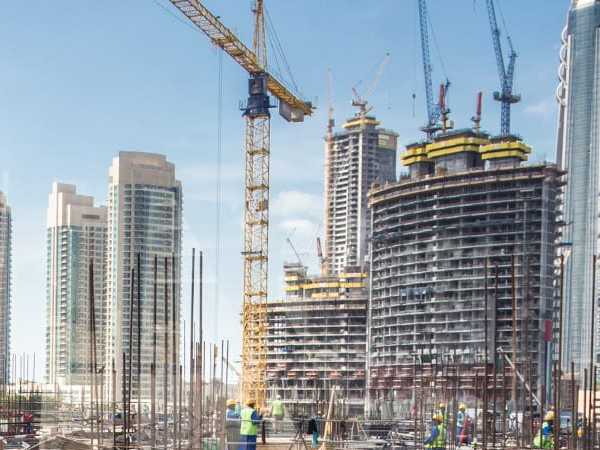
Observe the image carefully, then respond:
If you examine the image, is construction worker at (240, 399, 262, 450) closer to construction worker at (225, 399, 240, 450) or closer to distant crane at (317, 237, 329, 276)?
construction worker at (225, 399, 240, 450)

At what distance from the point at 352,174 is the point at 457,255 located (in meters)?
39.1

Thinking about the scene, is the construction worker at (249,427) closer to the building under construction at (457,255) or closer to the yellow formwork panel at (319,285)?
the building under construction at (457,255)

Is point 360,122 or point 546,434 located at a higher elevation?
point 360,122

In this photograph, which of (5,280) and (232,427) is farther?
(5,280)

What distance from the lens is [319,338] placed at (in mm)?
60688

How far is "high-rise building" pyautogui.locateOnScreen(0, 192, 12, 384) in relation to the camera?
25188mm

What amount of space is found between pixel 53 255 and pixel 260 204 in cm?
869

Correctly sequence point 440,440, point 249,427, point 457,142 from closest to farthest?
point 249,427
point 440,440
point 457,142

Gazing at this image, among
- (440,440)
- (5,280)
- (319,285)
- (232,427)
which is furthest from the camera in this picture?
(319,285)

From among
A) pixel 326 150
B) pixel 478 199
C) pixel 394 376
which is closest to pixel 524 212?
pixel 478 199

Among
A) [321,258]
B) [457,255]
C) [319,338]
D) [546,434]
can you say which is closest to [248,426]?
[546,434]

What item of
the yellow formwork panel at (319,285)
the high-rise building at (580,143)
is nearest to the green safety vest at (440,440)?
the yellow formwork panel at (319,285)

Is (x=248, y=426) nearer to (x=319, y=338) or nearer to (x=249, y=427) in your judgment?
(x=249, y=427)

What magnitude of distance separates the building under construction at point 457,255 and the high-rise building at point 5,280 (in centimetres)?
2149
